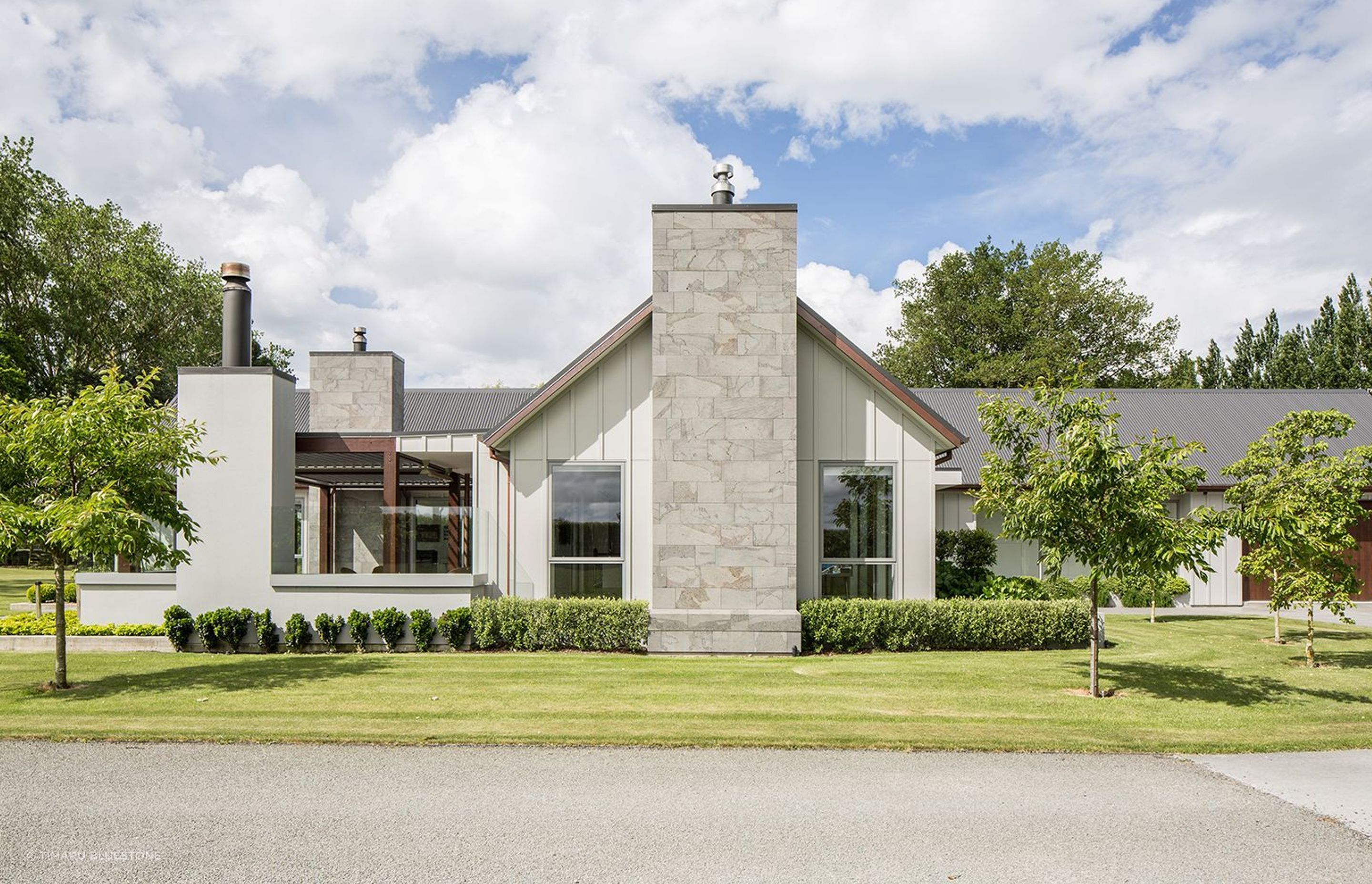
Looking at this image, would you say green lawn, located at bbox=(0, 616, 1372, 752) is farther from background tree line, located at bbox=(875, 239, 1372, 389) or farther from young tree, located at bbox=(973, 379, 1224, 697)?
background tree line, located at bbox=(875, 239, 1372, 389)

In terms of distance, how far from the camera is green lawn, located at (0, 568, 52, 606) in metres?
23.3

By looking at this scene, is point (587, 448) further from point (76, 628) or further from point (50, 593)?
point (50, 593)

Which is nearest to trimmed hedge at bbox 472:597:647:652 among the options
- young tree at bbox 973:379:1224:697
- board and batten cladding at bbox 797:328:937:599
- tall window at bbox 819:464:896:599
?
tall window at bbox 819:464:896:599

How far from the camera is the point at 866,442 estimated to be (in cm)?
1537

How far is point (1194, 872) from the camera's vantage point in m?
5.51

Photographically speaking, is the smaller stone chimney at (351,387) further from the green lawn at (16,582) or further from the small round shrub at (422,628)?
the small round shrub at (422,628)

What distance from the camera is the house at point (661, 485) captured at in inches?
562

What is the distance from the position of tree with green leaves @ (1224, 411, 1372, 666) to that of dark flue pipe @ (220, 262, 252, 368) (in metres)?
16.2

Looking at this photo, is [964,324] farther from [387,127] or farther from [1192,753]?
[1192,753]

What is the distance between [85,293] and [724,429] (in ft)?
115

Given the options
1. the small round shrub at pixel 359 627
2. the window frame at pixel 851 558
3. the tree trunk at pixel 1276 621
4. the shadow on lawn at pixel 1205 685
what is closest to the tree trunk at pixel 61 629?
the small round shrub at pixel 359 627

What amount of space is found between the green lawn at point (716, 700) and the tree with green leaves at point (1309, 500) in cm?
123

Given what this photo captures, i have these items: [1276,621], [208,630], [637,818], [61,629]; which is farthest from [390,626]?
[1276,621]

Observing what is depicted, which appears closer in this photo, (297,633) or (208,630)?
(208,630)
